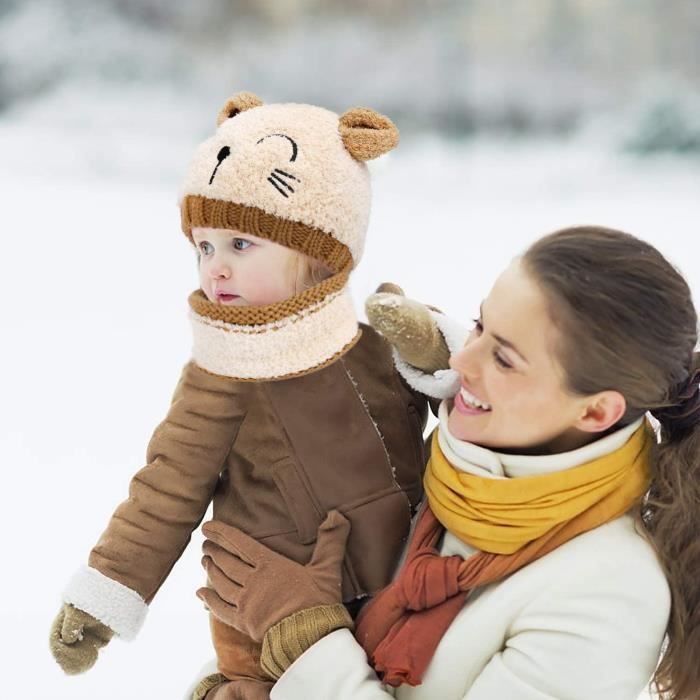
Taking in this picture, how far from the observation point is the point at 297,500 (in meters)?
1.18

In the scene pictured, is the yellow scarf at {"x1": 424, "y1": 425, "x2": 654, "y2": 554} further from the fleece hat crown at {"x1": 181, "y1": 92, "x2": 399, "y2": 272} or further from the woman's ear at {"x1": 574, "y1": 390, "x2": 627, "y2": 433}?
the fleece hat crown at {"x1": 181, "y1": 92, "x2": 399, "y2": 272}

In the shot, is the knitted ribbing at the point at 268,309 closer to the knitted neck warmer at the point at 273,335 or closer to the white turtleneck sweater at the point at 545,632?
the knitted neck warmer at the point at 273,335

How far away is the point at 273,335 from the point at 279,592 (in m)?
0.28

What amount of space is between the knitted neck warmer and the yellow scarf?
195mm

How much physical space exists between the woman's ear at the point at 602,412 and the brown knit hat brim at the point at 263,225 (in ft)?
1.05

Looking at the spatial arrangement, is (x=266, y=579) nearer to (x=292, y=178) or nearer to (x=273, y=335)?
(x=273, y=335)

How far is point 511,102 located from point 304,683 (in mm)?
1686

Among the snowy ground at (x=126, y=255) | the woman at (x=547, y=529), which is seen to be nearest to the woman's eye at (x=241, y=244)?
the woman at (x=547, y=529)

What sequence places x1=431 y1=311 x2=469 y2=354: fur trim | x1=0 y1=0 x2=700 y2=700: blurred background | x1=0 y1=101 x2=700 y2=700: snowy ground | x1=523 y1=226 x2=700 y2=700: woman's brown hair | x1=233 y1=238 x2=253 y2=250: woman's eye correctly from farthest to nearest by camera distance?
x1=0 y1=0 x2=700 y2=700: blurred background
x1=0 y1=101 x2=700 y2=700: snowy ground
x1=431 y1=311 x2=469 y2=354: fur trim
x1=233 y1=238 x2=253 y2=250: woman's eye
x1=523 y1=226 x2=700 y2=700: woman's brown hair

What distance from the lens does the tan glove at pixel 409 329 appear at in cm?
120

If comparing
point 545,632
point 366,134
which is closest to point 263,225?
point 366,134

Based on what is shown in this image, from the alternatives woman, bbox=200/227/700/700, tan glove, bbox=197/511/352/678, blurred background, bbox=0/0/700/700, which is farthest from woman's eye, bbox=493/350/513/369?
blurred background, bbox=0/0/700/700

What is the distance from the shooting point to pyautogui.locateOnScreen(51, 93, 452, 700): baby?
1.13 m

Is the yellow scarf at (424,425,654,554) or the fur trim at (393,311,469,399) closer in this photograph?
the yellow scarf at (424,425,654,554)
